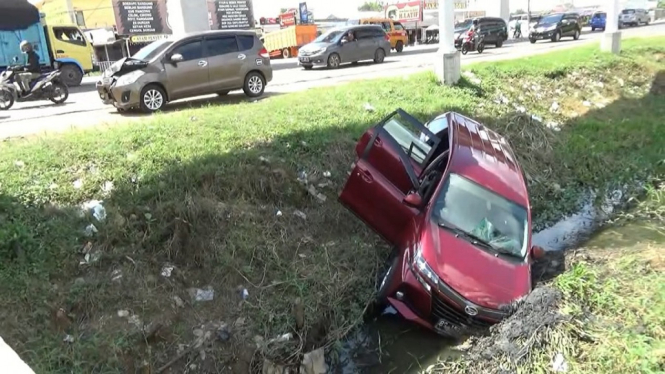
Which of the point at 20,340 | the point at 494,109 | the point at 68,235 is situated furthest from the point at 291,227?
the point at 494,109

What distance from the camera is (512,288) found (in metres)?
4.58

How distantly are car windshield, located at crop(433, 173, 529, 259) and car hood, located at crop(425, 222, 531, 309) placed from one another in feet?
0.55

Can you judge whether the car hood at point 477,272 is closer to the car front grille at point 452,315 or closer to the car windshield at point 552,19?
the car front grille at point 452,315

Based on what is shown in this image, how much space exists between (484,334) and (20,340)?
3953 millimetres

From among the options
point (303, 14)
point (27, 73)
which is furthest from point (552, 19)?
point (27, 73)

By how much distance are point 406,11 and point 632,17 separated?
18389 mm

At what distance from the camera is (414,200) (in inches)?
201

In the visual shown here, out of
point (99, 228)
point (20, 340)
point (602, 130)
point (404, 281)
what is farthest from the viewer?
point (602, 130)

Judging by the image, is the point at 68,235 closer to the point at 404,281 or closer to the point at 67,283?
the point at 67,283

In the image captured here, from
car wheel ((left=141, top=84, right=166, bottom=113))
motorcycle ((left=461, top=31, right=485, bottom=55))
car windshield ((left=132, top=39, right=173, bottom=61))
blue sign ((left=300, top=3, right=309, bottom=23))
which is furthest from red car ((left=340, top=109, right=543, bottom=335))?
blue sign ((left=300, top=3, right=309, bottom=23))

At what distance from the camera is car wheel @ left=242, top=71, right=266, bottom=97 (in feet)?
40.5

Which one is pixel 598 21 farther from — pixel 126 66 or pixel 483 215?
pixel 483 215

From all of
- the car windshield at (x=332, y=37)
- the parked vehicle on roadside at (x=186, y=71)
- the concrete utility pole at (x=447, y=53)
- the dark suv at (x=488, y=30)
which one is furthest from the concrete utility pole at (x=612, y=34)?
the parked vehicle on roadside at (x=186, y=71)

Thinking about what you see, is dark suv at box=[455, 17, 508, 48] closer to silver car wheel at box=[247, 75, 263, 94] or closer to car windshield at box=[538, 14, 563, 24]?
car windshield at box=[538, 14, 563, 24]
